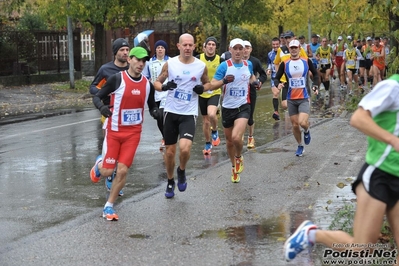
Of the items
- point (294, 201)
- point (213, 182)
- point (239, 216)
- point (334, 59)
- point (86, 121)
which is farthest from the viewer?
point (334, 59)

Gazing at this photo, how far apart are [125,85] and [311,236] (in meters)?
3.79

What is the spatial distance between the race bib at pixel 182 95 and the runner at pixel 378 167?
15.4ft

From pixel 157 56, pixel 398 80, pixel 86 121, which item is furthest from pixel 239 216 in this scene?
pixel 86 121

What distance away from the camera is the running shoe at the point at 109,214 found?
8.74 meters

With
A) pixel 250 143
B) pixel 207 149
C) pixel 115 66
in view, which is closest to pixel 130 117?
pixel 115 66

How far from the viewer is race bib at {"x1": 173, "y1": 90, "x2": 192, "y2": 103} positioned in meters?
10.0

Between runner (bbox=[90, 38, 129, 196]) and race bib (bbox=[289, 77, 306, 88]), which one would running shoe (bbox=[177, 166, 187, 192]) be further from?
race bib (bbox=[289, 77, 306, 88])

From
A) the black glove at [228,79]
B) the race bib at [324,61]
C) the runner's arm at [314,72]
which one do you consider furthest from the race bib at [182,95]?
the race bib at [324,61]

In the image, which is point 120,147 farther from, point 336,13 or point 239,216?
point 336,13

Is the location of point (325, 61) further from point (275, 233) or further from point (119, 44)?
point (275, 233)

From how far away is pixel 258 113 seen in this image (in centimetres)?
2144

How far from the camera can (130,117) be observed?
906 centimetres

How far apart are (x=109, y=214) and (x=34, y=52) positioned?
24311 millimetres

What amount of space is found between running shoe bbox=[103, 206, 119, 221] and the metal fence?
2232 cm
